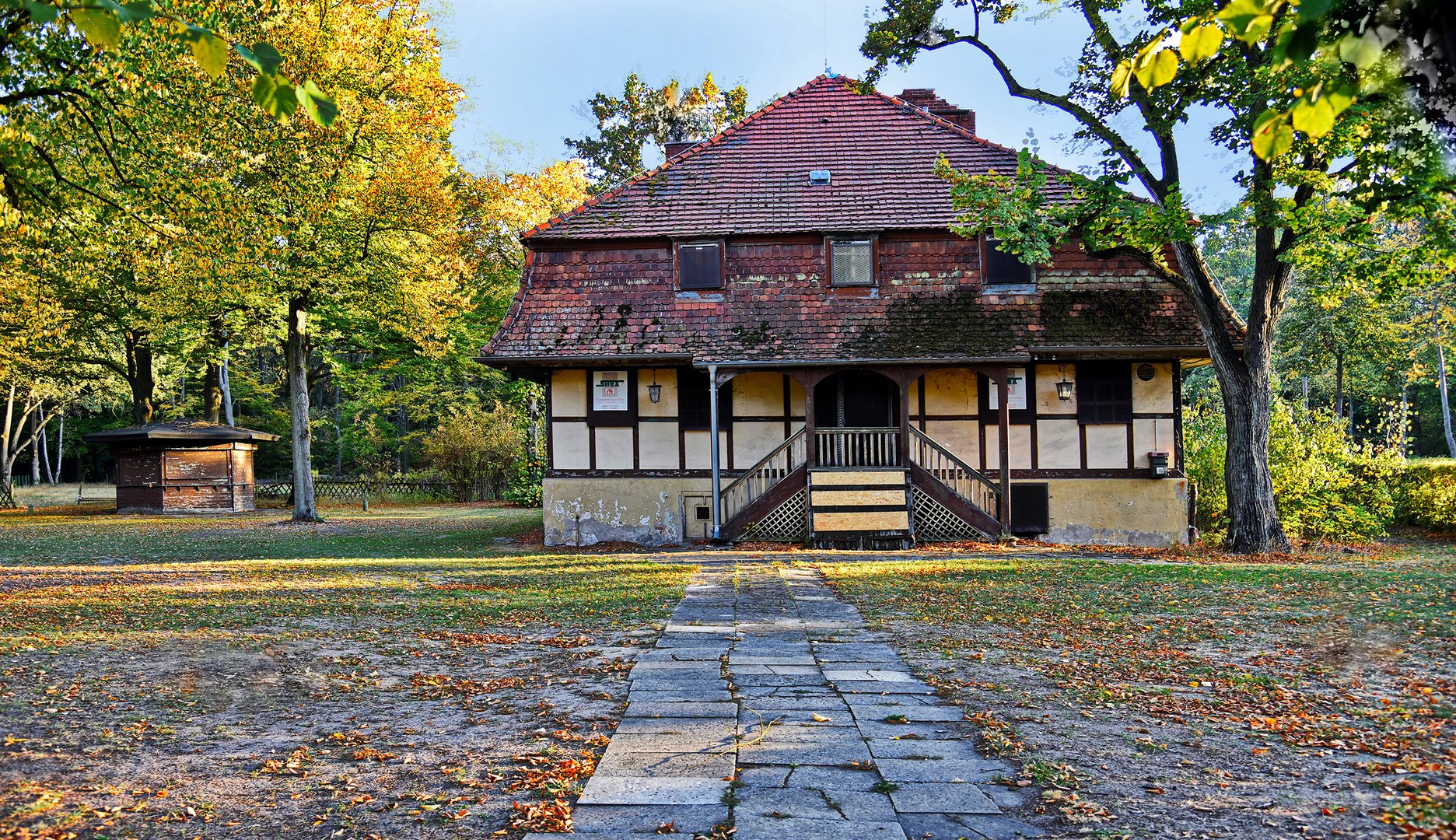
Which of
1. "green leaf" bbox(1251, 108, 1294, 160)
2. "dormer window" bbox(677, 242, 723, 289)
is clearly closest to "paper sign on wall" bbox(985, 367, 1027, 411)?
"dormer window" bbox(677, 242, 723, 289)

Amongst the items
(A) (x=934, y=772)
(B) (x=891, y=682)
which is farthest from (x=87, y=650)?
(A) (x=934, y=772)

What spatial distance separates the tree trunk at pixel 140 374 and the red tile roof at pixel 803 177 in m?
20.7

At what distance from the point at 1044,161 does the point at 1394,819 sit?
12305 mm

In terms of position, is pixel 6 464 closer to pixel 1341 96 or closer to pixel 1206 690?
pixel 1206 690

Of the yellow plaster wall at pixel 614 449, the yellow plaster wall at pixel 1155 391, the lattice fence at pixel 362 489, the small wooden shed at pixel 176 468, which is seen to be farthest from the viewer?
the lattice fence at pixel 362 489

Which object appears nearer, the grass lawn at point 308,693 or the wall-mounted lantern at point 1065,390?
the grass lawn at point 308,693

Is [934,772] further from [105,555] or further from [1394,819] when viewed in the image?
[105,555]

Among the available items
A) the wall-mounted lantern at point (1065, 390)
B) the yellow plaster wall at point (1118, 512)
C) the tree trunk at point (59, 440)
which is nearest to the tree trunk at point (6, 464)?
the tree trunk at point (59, 440)

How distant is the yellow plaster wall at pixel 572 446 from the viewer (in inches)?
692

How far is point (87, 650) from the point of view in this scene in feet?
24.2

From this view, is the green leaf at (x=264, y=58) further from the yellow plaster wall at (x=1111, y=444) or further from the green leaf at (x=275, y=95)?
the yellow plaster wall at (x=1111, y=444)

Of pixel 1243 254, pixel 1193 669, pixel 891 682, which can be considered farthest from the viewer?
pixel 1243 254

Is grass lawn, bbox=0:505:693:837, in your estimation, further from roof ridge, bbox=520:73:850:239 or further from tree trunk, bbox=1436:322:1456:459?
tree trunk, bbox=1436:322:1456:459

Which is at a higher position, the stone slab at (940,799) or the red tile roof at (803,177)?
the red tile roof at (803,177)
